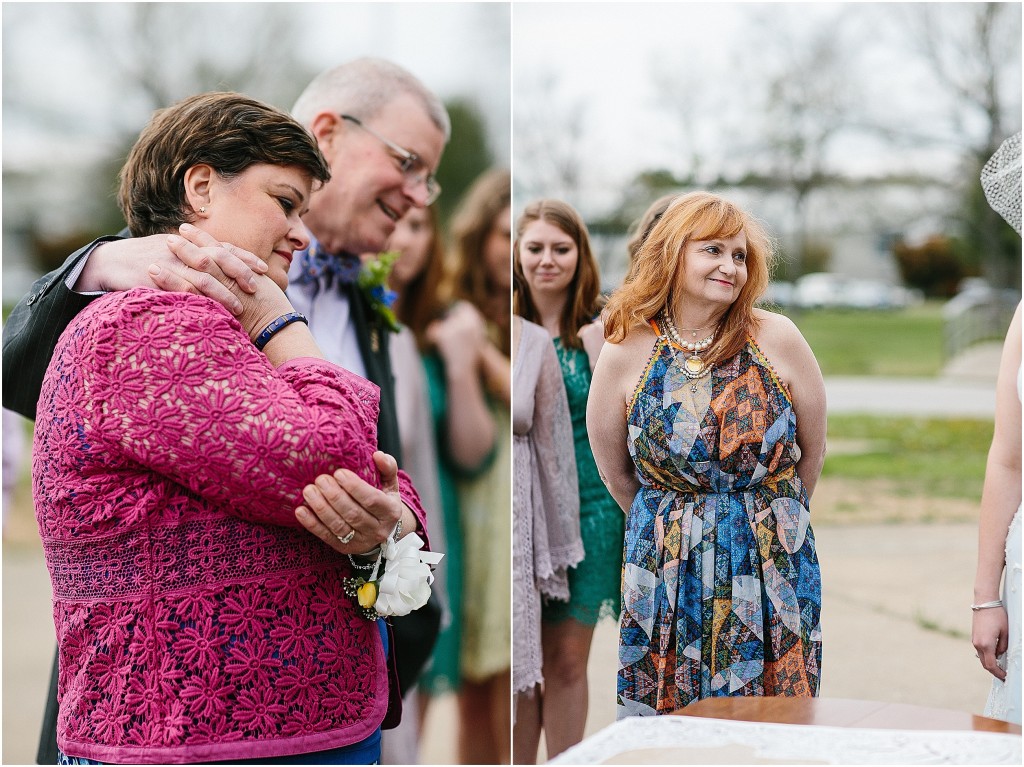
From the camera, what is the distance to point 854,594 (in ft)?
18.1

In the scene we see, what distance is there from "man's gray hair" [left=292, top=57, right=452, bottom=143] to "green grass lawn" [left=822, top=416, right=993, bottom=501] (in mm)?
6481

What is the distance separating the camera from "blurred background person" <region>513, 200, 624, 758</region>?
8.99 feet

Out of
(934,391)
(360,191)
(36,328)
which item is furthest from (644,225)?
(934,391)

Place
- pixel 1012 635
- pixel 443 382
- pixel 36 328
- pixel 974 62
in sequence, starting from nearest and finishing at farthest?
pixel 36 328
pixel 1012 635
pixel 443 382
pixel 974 62

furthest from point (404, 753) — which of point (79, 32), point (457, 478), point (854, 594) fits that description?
point (854, 594)

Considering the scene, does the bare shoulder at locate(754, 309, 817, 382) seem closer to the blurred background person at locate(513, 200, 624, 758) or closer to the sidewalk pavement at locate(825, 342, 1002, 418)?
the blurred background person at locate(513, 200, 624, 758)

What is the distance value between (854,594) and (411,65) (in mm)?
3781

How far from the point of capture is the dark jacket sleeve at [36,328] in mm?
1648

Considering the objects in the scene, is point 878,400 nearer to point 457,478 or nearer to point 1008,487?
point 457,478

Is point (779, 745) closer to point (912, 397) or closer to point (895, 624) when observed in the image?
point (895, 624)

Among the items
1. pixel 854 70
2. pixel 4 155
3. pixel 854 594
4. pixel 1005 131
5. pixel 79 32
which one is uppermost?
pixel 854 70

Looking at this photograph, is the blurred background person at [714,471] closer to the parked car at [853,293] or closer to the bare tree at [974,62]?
the bare tree at [974,62]

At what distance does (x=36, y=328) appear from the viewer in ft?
5.64

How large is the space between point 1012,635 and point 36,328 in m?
1.89
